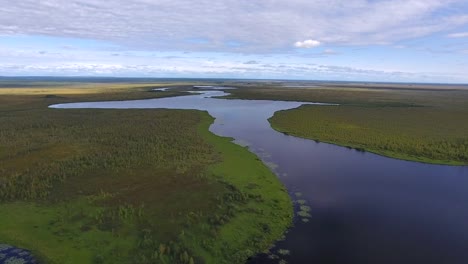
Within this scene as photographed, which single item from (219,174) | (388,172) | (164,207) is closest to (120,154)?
(219,174)

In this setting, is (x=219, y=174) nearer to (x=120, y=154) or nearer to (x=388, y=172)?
(x=120, y=154)

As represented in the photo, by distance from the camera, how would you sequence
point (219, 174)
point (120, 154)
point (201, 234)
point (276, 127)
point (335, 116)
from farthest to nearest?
point (335, 116), point (276, 127), point (120, 154), point (219, 174), point (201, 234)

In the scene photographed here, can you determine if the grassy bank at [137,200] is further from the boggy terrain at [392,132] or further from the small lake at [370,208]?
the boggy terrain at [392,132]

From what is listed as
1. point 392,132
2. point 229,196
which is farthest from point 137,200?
point 392,132

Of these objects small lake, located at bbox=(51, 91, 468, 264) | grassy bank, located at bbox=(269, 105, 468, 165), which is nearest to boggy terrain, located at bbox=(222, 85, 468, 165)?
grassy bank, located at bbox=(269, 105, 468, 165)

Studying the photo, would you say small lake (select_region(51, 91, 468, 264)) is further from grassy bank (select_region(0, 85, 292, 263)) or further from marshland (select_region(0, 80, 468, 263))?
grassy bank (select_region(0, 85, 292, 263))

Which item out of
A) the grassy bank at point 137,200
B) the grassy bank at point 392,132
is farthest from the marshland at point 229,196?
the grassy bank at point 392,132

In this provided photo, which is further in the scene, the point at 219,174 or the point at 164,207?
the point at 219,174

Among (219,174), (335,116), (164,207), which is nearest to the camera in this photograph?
(164,207)
